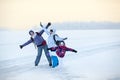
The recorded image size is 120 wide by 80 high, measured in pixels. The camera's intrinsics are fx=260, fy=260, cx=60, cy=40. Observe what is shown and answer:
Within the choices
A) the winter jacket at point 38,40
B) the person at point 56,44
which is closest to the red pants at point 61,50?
the person at point 56,44

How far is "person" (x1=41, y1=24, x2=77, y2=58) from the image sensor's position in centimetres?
258

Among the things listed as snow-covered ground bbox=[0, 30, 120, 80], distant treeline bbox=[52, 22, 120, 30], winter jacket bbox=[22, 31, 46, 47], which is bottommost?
snow-covered ground bbox=[0, 30, 120, 80]

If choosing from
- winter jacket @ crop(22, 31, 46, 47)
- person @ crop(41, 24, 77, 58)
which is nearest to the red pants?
person @ crop(41, 24, 77, 58)

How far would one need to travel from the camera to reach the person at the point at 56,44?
2578 mm

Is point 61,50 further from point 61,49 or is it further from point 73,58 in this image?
Result: point 73,58

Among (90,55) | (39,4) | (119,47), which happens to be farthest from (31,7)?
(119,47)

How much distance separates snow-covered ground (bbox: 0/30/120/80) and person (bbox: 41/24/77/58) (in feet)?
0.13

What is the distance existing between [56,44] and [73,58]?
22 centimetres

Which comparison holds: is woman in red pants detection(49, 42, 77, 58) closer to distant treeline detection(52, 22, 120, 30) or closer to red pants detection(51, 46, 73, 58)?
red pants detection(51, 46, 73, 58)

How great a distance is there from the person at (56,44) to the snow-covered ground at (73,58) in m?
0.04

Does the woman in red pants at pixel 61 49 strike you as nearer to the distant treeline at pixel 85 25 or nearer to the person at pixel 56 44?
the person at pixel 56 44

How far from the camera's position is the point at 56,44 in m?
2.61

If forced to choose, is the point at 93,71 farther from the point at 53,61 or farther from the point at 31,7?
the point at 31,7

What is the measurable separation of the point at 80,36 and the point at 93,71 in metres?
0.38
